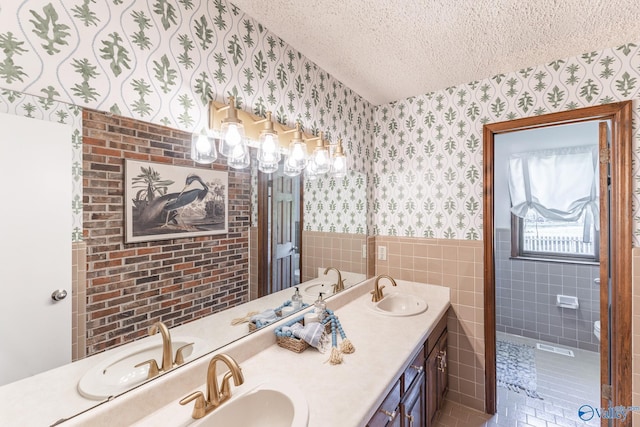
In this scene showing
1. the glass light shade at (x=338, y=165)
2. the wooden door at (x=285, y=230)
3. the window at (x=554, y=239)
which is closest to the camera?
the wooden door at (x=285, y=230)

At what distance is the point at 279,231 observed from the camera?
1.46m

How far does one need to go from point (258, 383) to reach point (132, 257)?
61cm

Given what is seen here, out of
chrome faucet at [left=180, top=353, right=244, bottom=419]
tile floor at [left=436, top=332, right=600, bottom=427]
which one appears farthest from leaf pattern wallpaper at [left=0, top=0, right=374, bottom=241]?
tile floor at [left=436, top=332, right=600, bottom=427]

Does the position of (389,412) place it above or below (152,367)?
below

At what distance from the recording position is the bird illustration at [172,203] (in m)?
0.94

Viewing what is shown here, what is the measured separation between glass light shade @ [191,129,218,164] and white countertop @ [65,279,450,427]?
0.76 meters

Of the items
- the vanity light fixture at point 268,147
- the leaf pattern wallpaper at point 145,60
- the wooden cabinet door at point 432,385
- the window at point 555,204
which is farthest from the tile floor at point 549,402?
the leaf pattern wallpaper at point 145,60

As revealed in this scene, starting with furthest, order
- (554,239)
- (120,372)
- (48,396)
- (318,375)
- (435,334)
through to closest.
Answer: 1. (554,239)
2. (435,334)
3. (318,375)
4. (120,372)
5. (48,396)

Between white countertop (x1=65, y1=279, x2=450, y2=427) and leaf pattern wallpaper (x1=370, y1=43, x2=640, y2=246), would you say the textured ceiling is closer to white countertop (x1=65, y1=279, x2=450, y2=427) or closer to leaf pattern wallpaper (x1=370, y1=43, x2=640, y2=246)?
leaf pattern wallpaper (x1=370, y1=43, x2=640, y2=246)

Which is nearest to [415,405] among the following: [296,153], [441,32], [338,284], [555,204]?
[338,284]

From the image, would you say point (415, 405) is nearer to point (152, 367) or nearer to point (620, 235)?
point (152, 367)

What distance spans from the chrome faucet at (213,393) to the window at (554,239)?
3517mm

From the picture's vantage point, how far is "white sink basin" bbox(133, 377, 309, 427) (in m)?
0.85

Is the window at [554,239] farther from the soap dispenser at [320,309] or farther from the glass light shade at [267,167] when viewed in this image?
the glass light shade at [267,167]
